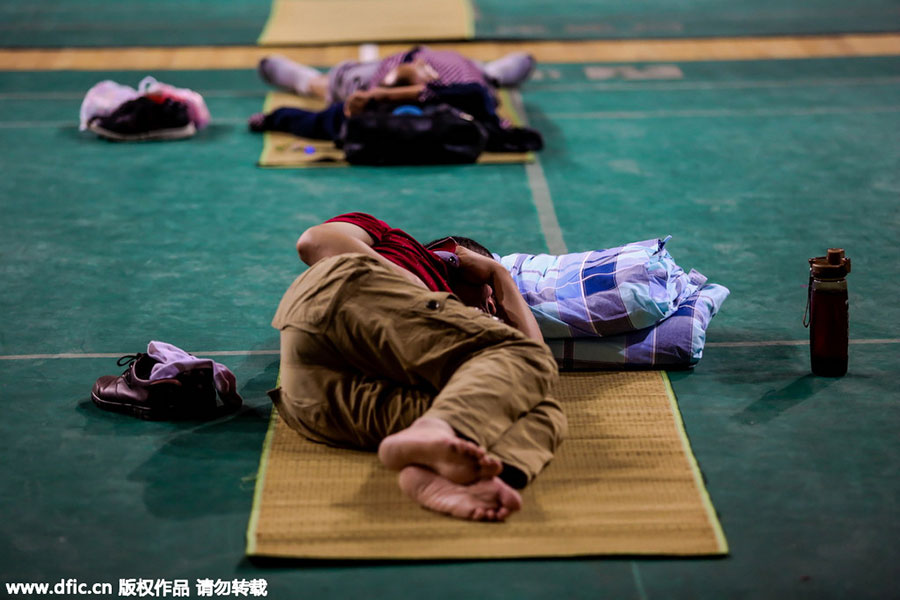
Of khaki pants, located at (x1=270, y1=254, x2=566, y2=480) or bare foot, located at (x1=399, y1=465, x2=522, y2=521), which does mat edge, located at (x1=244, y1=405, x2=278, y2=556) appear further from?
bare foot, located at (x1=399, y1=465, x2=522, y2=521)

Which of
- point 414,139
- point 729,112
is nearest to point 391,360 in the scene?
point 414,139

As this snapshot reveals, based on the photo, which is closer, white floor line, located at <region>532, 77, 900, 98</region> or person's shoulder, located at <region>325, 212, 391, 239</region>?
person's shoulder, located at <region>325, 212, 391, 239</region>

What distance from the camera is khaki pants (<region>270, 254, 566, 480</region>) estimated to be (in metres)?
2.89

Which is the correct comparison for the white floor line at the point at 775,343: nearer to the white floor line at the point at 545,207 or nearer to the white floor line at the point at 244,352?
the white floor line at the point at 244,352

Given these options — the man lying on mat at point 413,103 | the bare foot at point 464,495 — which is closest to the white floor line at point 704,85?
the man lying on mat at point 413,103

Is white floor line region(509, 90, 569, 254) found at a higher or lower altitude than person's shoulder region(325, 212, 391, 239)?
lower

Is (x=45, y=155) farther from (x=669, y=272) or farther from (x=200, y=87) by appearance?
(x=669, y=272)

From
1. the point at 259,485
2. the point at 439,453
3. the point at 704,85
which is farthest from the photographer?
the point at 704,85

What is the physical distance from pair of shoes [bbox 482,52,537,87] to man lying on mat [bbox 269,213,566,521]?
164 inches

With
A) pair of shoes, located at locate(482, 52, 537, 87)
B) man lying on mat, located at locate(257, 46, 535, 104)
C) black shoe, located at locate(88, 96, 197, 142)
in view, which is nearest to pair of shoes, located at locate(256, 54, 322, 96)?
→ man lying on mat, located at locate(257, 46, 535, 104)

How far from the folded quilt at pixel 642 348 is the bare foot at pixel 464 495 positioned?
1004 millimetres

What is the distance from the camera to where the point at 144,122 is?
20.9ft

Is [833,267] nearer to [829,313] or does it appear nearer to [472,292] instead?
[829,313]

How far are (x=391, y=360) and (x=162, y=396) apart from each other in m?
0.79
